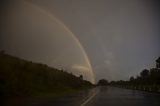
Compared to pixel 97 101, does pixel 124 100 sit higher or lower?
higher

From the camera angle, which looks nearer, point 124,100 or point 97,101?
point 97,101

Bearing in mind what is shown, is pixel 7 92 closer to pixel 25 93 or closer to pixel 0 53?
pixel 25 93

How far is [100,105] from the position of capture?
2331 cm

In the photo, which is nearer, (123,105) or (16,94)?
(123,105)

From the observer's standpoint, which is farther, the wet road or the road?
the wet road

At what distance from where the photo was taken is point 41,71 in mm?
63250

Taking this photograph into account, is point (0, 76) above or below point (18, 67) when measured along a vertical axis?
below

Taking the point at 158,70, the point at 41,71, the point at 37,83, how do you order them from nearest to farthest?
the point at 37,83, the point at 41,71, the point at 158,70

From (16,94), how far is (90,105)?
14.7 m

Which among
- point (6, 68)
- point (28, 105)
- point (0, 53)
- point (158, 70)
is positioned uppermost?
point (158, 70)

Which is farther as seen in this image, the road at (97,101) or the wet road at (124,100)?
the wet road at (124,100)

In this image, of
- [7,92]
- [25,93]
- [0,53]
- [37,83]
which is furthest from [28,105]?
[0,53]

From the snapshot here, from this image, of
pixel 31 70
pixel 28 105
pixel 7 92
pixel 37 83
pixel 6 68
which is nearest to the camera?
pixel 28 105

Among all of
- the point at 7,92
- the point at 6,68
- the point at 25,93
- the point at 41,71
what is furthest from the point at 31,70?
the point at 7,92
